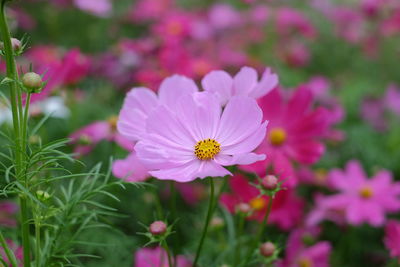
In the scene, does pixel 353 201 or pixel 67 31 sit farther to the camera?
pixel 67 31

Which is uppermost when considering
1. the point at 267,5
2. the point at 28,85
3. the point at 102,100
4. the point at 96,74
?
the point at 267,5

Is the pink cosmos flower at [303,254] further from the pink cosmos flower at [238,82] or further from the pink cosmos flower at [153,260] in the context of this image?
the pink cosmos flower at [238,82]

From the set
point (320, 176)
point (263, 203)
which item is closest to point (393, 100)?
point (320, 176)

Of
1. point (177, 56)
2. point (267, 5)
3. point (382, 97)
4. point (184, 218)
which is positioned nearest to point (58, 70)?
point (177, 56)

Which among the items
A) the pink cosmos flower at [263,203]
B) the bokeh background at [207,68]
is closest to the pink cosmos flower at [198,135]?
the bokeh background at [207,68]

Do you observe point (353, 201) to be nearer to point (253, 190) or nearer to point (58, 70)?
point (253, 190)

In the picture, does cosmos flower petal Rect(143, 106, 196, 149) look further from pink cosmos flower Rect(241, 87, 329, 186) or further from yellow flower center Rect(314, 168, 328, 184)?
yellow flower center Rect(314, 168, 328, 184)
